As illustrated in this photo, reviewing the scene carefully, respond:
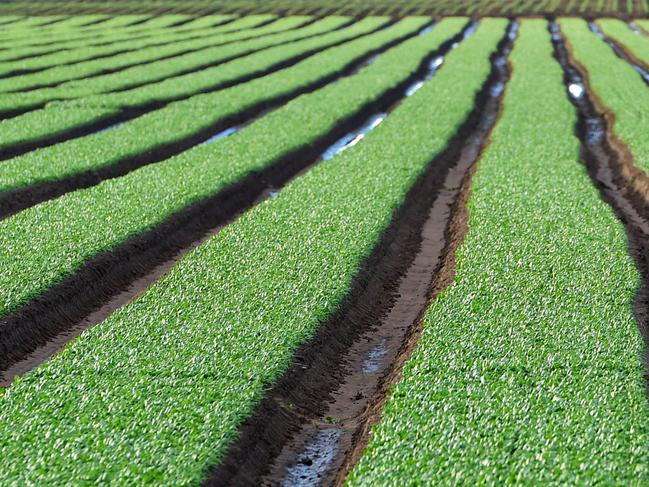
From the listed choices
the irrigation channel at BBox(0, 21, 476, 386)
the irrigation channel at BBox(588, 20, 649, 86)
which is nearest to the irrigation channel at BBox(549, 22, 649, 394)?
the irrigation channel at BBox(588, 20, 649, 86)

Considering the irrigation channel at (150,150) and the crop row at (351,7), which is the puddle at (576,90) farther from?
the crop row at (351,7)

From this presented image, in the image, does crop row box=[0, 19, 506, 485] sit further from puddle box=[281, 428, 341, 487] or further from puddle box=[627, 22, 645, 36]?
puddle box=[627, 22, 645, 36]

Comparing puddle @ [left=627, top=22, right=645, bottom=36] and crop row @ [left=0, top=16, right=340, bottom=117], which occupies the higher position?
crop row @ [left=0, top=16, right=340, bottom=117]

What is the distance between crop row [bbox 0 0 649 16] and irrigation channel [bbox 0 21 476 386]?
54824 millimetres

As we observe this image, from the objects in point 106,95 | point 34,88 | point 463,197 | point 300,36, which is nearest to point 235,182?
point 463,197

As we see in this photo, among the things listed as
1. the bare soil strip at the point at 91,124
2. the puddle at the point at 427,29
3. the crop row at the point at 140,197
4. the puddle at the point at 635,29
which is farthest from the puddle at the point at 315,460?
the puddle at the point at 635,29

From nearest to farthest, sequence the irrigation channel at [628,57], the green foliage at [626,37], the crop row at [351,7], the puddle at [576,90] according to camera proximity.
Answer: the puddle at [576,90]
the irrigation channel at [628,57]
the green foliage at [626,37]
the crop row at [351,7]

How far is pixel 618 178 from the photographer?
66.2 ft

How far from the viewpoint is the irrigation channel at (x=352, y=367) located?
8.31 m

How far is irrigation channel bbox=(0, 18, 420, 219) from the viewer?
1747 cm

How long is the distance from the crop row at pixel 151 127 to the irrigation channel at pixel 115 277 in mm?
4040

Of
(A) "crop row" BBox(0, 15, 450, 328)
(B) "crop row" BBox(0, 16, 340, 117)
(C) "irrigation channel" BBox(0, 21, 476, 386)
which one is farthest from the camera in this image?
(B) "crop row" BBox(0, 16, 340, 117)

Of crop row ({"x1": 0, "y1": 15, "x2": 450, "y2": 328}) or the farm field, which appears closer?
the farm field

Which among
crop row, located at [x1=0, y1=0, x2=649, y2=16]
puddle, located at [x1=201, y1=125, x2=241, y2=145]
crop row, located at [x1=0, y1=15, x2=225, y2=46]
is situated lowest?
crop row, located at [x1=0, y1=0, x2=649, y2=16]
